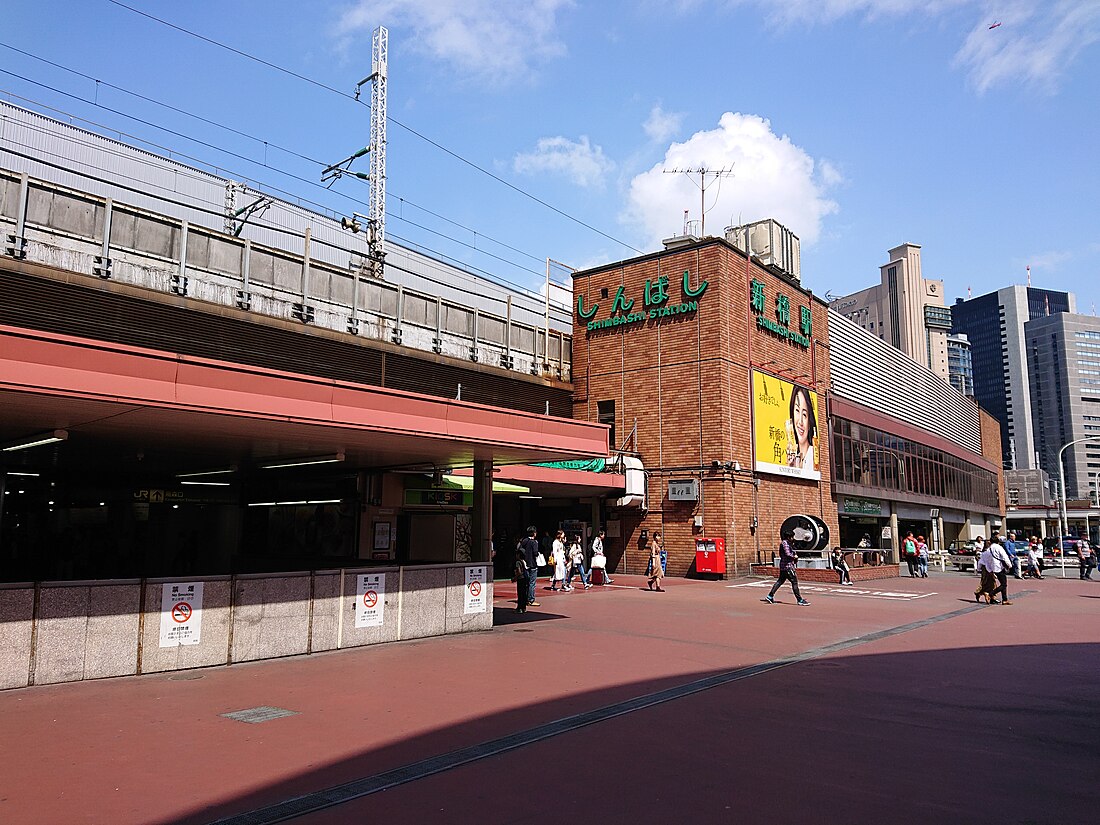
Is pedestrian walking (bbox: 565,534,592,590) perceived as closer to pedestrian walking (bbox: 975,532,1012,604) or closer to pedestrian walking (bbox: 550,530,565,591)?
pedestrian walking (bbox: 550,530,565,591)

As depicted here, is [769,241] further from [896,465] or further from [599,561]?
[599,561]

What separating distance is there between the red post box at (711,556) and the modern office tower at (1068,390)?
183 metres

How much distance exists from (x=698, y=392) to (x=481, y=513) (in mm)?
15943

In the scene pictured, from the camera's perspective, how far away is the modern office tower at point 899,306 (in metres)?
147

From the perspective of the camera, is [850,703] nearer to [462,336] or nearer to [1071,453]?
[462,336]

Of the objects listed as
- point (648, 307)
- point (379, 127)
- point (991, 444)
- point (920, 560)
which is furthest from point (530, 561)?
point (991, 444)

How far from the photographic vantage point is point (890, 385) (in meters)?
45.8

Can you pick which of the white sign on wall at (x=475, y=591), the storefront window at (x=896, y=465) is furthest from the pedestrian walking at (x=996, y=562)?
the storefront window at (x=896, y=465)

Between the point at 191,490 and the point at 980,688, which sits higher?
the point at 191,490

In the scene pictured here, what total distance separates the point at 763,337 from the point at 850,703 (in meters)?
24.8

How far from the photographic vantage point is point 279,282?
22.1 meters

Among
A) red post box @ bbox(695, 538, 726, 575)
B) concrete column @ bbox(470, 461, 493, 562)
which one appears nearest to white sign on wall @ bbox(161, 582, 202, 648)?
concrete column @ bbox(470, 461, 493, 562)

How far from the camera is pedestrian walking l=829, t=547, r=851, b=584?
27.2 m

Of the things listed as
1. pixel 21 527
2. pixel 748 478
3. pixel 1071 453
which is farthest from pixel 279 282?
pixel 1071 453
